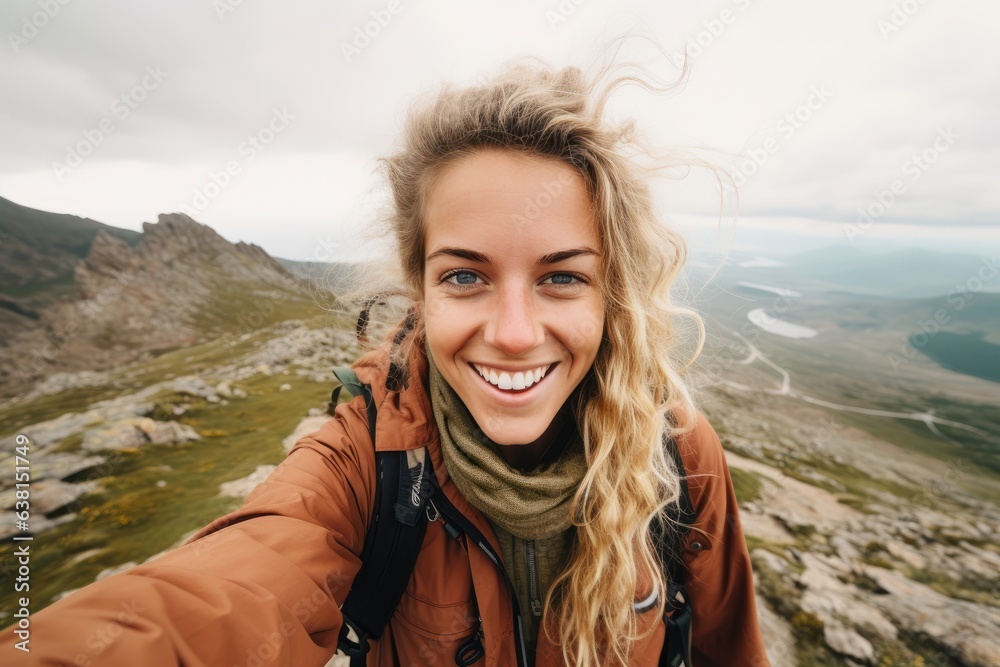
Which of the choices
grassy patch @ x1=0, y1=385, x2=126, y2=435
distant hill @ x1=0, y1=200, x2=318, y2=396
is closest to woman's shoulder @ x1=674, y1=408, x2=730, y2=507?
grassy patch @ x1=0, y1=385, x2=126, y2=435

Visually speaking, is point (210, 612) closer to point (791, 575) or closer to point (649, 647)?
point (649, 647)

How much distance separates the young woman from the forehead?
14mm

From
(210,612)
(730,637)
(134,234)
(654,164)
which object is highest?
(134,234)

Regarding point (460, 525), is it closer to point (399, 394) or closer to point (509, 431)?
point (509, 431)

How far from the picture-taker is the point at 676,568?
3441 millimetres

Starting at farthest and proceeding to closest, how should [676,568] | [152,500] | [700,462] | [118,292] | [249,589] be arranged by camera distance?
[118,292] < [152,500] < [676,568] < [700,462] < [249,589]

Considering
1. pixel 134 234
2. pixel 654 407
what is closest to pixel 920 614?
pixel 654 407

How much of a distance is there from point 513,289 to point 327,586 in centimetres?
204

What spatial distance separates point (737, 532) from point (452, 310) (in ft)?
9.27

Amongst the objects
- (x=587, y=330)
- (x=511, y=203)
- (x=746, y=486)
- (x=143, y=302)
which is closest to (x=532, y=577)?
(x=587, y=330)

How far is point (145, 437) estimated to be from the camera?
1129 cm

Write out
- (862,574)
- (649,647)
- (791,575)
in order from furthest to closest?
(862,574) → (791,575) → (649,647)

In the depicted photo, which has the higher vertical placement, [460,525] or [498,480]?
[498,480]

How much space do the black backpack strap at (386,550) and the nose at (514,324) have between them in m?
1.08
